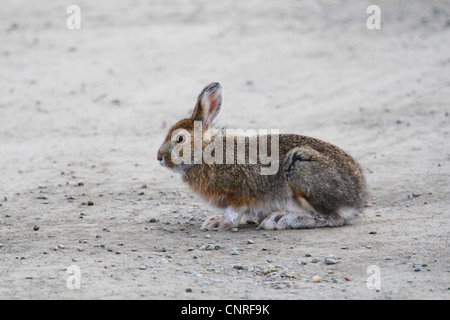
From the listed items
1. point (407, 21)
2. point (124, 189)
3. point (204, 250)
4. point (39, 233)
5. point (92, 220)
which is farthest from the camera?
point (407, 21)

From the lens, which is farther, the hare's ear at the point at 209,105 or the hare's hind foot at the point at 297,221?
the hare's ear at the point at 209,105

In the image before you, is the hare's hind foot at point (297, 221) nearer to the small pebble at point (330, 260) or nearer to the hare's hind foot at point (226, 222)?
the hare's hind foot at point (226, 222)

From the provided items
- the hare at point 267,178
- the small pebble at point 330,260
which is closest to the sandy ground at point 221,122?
the small pebble at point 330,260

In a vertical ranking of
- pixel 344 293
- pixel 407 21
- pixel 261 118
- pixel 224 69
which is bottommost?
pixel 344 293

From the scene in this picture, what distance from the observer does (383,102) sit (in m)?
12.4

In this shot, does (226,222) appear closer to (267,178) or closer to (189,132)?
(267,178)

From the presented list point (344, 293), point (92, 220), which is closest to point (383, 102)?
point (92, 220)

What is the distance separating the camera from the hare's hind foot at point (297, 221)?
7160 millimetres

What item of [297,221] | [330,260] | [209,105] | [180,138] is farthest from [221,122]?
[330,260]

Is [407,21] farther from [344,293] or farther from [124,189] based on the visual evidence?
[344,293]

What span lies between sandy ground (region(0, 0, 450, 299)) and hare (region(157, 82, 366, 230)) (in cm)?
20

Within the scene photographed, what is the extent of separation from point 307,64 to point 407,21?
3.50 m

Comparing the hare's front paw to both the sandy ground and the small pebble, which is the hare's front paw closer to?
the sandy ground

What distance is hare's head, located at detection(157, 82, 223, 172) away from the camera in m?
7.21
